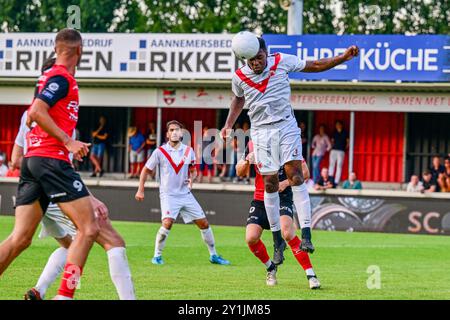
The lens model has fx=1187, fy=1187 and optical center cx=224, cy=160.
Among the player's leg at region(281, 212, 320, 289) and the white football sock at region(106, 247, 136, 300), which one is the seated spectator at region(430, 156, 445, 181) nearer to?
the player's leg at region(281, 212, 320, 289)

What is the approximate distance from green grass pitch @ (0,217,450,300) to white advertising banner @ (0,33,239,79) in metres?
8.91

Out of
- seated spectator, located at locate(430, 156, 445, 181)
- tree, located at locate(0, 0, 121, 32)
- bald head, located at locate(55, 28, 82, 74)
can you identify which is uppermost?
tree, located at locate(0, 0, 121, 32)

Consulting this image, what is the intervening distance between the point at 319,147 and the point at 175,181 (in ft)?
49.5

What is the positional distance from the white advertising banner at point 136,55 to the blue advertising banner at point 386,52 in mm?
1782

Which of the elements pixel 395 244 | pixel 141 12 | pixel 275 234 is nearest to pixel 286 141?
pixel 275 234

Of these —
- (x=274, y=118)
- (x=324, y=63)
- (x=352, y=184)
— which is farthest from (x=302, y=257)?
(x=352, y=184)

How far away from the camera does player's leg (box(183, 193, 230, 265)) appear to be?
1722 centimetres

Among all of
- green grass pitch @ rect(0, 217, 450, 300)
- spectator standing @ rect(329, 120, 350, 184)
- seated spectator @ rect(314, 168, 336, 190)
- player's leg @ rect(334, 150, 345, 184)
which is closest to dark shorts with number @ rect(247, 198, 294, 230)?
green grass pitch @ rect(0, 217, 450, 300)

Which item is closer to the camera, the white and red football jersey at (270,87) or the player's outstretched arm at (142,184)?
the white and red football jersey at (270,87)

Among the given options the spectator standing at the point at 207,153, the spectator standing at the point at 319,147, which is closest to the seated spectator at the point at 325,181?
the spectator standing at the point at 319,147

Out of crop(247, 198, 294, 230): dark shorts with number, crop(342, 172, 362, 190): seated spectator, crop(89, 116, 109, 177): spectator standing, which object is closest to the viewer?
crop(247, 198, 294, 230): dark shorts with number

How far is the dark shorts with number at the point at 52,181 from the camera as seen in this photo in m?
9.66

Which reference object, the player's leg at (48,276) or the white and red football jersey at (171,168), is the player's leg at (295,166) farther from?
the white and red football jersey at (171,168)

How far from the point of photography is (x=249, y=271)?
614 inches
